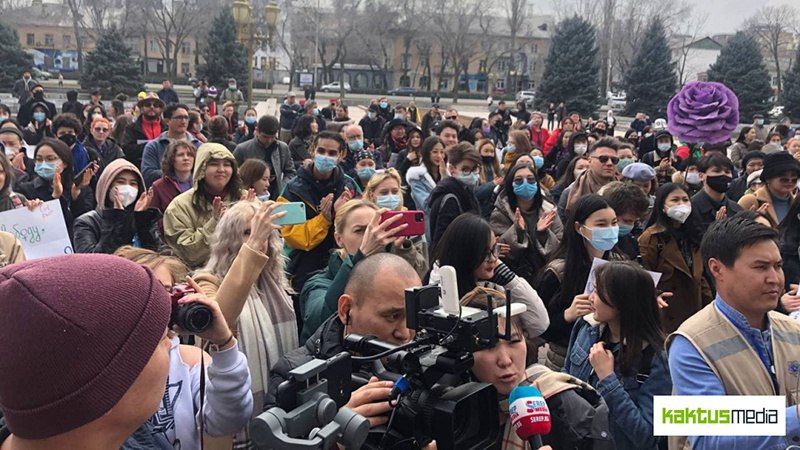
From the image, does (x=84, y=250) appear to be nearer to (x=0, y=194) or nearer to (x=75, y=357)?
(x=0, y=194)

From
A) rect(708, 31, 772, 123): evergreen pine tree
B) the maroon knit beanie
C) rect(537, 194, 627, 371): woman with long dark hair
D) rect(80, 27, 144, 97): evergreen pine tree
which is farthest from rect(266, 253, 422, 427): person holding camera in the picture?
rect(708, 31, 772, 123): evergreen pine tree

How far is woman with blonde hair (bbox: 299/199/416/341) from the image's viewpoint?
10.2 ft

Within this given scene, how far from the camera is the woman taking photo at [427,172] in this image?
7.43 meters

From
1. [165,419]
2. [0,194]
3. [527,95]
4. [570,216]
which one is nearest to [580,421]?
→ [165,419]

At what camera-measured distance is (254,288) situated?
3.39 m

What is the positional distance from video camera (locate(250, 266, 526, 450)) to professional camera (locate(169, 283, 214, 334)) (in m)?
0.40

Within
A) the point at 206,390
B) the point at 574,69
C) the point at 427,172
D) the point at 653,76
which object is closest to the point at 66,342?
the point at 206,390

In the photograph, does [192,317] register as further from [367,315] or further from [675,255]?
[675,255]

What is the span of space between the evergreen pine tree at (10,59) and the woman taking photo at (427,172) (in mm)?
38642

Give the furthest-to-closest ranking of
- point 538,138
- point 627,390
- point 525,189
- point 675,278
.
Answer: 1. point 538,138
2. point 525,189
3. point 675,278
4. point 627,390

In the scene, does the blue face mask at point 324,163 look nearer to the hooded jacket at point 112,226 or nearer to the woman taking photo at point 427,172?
the hooded jacket at point 112,226

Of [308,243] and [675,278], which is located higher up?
[308,243]

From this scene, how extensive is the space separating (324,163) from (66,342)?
4607mm

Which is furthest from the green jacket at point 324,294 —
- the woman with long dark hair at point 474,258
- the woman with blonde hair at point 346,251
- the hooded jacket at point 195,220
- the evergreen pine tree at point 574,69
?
the evergreen pine tree at point 574,69
